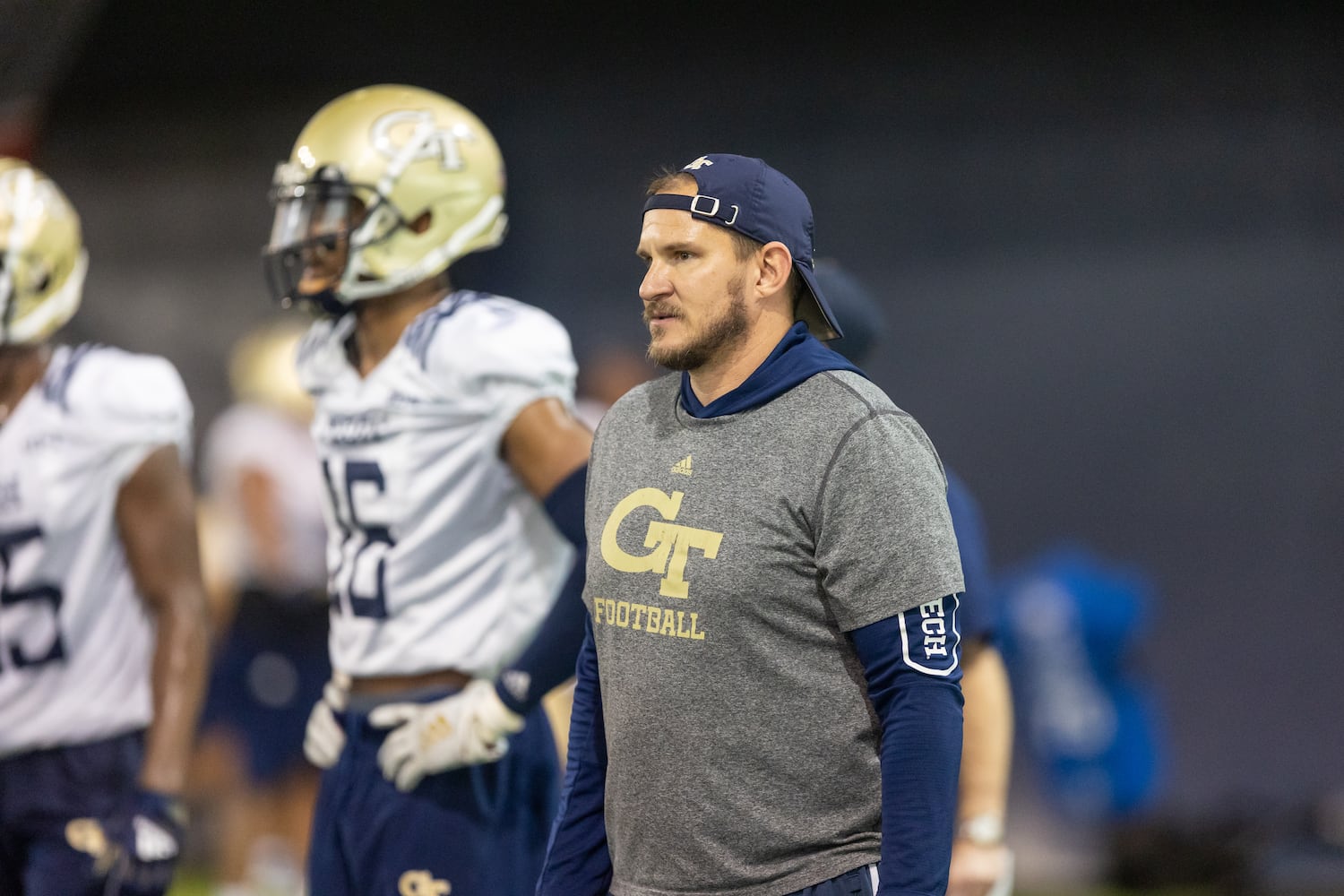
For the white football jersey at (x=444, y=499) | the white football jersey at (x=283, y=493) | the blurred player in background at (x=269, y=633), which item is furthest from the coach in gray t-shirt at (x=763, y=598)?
the white football jersey at (x=283, y=493)

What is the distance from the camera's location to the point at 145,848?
2.76 metres

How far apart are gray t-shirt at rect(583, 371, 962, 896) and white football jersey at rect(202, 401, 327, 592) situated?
4.13m

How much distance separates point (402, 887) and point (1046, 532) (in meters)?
4.86

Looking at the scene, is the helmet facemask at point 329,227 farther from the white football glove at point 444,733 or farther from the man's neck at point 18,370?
the white football glove at point 444,733

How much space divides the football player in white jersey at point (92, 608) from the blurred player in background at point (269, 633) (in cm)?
269

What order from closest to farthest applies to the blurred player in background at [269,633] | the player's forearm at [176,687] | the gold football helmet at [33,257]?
the player's forearm at [176,687], the gold football helmet at [33,257], the blurred player in background at [269,633]

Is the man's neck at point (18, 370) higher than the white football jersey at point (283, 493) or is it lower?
higher

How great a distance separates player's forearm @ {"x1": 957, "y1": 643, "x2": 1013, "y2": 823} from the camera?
285cm

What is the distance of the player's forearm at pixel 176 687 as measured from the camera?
286cm

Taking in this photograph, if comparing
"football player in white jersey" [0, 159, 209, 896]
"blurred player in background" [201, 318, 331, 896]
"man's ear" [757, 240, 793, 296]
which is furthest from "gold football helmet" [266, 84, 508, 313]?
"blurred player in background" [201, 318, 331, 896]

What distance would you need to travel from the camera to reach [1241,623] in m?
6.72

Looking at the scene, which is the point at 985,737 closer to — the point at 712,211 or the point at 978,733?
the point at 978,733

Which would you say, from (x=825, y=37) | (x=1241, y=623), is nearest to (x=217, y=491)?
(x=825, y=37)

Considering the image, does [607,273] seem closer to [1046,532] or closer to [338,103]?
[1046,532]
